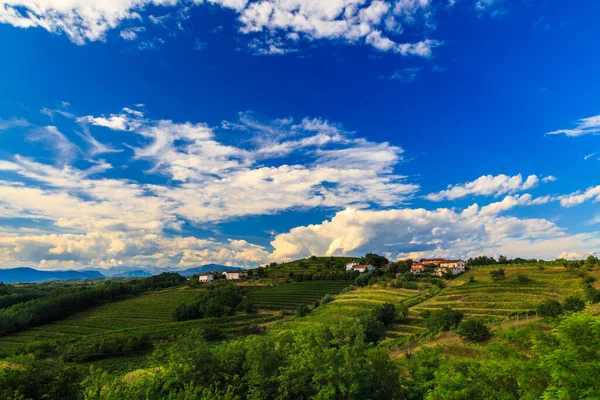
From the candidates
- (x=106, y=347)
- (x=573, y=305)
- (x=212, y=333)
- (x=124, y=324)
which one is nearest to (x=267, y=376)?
(x=573, y=305)

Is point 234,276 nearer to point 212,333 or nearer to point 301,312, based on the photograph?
point 301,312

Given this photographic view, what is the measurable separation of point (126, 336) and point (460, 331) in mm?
72689

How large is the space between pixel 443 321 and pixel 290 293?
70.7 meters

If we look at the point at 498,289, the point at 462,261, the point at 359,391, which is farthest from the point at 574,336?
the point at 462,261

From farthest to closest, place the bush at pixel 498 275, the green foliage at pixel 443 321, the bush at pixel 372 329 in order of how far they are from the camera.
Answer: the bush at pixel 498 275
the bush at pixel 372 329
the green foliage at pixel 443 321

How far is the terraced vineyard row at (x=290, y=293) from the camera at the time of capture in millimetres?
111062

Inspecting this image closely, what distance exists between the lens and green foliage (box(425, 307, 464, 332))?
62188 mm

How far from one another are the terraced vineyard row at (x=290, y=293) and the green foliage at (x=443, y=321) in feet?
173

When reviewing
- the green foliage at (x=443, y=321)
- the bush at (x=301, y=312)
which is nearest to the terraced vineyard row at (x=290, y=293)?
the bush at (x=301, y=312)

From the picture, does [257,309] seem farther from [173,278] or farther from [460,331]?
[173,278]

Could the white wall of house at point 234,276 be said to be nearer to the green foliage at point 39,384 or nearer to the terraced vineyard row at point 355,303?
the terraced vineyard row at point 355,303

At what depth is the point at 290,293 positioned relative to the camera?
12456 cm

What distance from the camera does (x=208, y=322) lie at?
94.6 m

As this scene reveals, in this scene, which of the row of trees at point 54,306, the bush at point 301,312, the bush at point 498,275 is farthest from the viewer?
the row of trees at point 54,306
